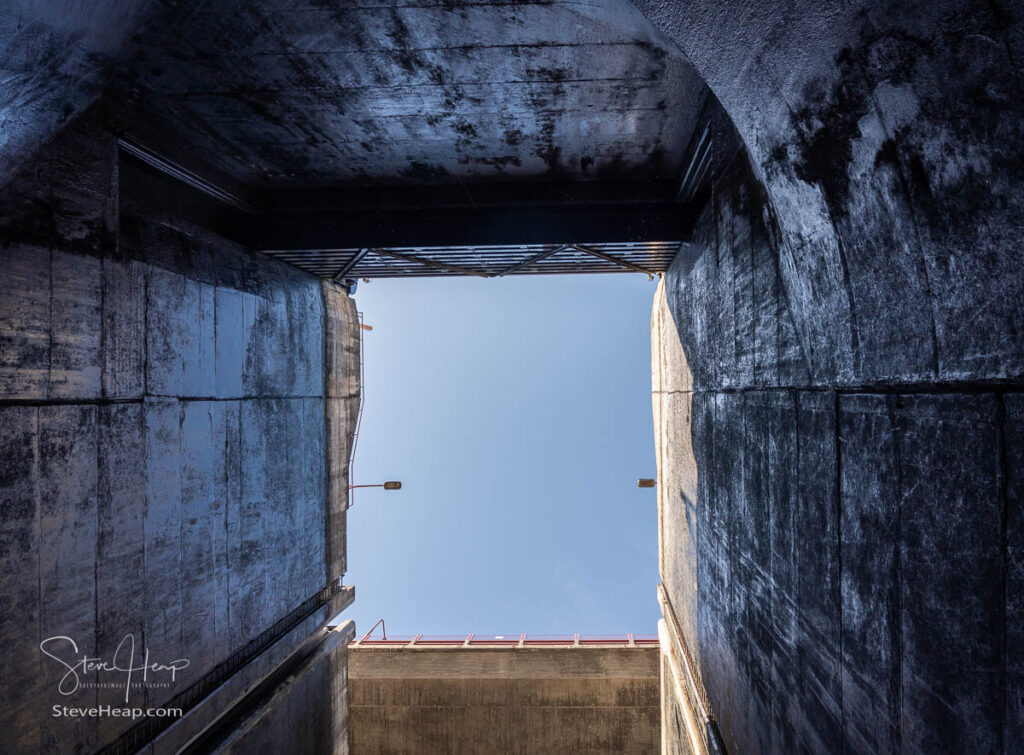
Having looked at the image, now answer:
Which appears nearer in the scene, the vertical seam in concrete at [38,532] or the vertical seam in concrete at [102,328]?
the vertical seam in concrete at [38,532]

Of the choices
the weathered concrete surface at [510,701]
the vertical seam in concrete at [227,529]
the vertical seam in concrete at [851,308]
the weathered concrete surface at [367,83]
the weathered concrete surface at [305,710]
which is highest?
the weathered concrete surface at [367,83]

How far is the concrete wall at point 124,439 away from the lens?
14.2 ft

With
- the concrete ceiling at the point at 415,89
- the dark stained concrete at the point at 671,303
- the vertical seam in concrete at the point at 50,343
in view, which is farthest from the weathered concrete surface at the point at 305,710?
the concrete ceiling at the point at 415,89

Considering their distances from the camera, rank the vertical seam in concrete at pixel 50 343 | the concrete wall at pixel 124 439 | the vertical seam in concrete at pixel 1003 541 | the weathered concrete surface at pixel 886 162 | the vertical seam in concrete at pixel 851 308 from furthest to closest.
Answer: the vertical seam in concrete at pixel 50 343 → the concrete wall at pixel 124 439 → the vertical seam in concrete at pixel 851 308 → the vertical seam in concrete at pixel 1003 541 → the weathered concrete surface at pixel 886 162

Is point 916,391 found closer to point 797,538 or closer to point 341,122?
point 797,538

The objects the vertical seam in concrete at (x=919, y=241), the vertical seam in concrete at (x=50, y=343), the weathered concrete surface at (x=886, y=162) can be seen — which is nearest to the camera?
the weathered concrete surface at (x=886, y=162)

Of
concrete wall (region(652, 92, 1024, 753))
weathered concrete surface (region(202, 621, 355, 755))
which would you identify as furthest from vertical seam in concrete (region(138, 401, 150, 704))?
concrete wall (region(652, 92, 1024, 753))

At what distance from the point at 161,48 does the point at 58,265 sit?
2.30 metres

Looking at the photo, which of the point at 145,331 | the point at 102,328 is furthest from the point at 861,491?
the point at 145,331

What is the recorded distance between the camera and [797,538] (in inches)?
163

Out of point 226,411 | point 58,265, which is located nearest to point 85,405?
point 58,265

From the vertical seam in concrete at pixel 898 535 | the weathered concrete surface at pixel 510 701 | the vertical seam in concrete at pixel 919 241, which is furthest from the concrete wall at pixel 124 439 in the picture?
the weathered concrete surface at pixel 510 701

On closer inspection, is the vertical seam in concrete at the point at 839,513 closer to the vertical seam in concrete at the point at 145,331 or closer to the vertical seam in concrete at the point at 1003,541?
the vertical seam in concrete at the point at 1003,541

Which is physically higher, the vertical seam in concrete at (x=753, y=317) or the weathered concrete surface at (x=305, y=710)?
the vertical seam in concrete at (x=753, y=317)
